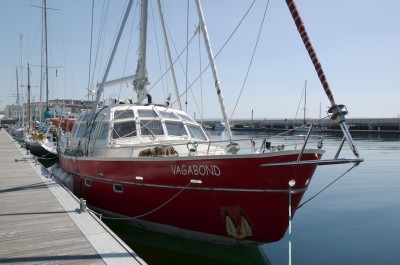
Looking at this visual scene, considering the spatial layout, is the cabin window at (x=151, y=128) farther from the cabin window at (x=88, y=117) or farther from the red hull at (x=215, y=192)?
the cabin window at (x=88, y=117)

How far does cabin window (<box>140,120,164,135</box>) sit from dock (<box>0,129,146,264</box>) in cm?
288

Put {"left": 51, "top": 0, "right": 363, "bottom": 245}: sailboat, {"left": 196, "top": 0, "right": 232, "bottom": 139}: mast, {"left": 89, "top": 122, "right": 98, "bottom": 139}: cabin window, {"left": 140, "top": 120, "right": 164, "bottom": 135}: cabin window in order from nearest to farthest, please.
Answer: {"left": 51, "top": 0, "right": 363, "bottom": 245}: sailboat, {"left": 196, "top": 0, "right": 232, "bottom": 139}: mast, {"left": 140, "top": 120, "right": 164, "bottom": 135}: cabin window, {"left": 89, "top": 122, "right": 98, "bottom": 139}: cabin window

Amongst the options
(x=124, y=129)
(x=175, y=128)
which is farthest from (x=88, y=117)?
(x=175, y=128)

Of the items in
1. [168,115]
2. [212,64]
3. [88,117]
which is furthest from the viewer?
[88,117]

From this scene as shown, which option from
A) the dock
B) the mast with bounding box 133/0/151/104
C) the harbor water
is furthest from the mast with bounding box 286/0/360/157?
the mast with bounding box 133/0/151/104

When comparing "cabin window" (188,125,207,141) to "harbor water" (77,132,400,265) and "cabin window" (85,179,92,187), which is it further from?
"harbor water" (77,132,400,265)

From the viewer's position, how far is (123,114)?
34.3 feet

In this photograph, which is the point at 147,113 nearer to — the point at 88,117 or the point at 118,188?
the point at 88,117

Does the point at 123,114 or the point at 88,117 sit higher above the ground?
the point at 123,114

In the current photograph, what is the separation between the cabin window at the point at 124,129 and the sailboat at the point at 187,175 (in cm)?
3

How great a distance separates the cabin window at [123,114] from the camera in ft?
34.0

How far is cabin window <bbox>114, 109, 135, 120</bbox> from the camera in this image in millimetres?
10359

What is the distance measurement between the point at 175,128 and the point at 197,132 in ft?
3.10

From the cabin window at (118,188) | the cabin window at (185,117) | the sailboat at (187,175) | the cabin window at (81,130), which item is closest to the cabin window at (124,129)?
the sailboat at (187,175)
